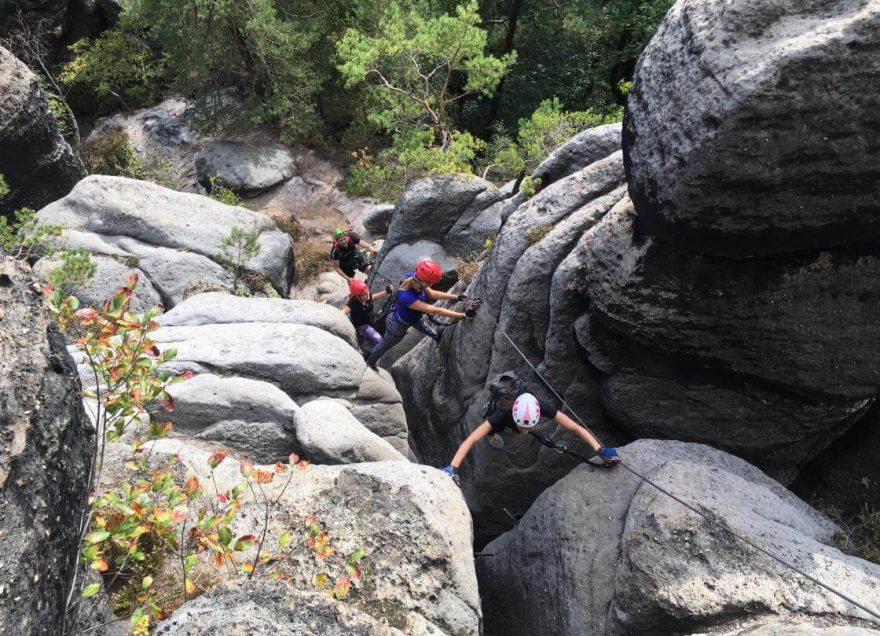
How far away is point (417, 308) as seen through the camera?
1151cm

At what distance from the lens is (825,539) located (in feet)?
24.7

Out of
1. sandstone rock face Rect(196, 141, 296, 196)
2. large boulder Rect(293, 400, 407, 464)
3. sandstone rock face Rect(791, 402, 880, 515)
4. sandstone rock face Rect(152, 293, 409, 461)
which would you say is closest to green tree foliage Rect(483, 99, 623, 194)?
sandstone rock face Rect(152, 293, 409, 461)

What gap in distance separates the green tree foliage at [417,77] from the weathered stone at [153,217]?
198 inches

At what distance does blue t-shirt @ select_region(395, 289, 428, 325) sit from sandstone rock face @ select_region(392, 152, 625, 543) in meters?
0.85

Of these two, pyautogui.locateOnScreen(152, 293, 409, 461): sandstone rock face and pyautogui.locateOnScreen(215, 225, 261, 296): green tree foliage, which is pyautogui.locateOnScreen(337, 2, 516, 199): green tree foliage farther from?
pyautogui.locateOnScreen(152, 293, 409, 461): sandstone rock face

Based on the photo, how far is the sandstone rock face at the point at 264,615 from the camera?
4.69 metres

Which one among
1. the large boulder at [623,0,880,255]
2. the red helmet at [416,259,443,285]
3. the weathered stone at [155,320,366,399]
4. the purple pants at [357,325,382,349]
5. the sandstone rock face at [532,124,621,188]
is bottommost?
the purple pants at [357,325,382,349]

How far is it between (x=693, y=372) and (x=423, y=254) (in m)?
8.50

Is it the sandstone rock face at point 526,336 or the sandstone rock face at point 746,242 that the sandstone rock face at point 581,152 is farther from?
the sandstone rock face at point 746,242

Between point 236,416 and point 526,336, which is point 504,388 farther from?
point 236,416

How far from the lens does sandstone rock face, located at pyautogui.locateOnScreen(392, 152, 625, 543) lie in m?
9.59

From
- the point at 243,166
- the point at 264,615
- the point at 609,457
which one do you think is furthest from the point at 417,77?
→ the point at 264,615

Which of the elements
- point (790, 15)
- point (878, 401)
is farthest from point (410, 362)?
point (790, 15)

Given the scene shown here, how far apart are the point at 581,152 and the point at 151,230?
10.5 metres
